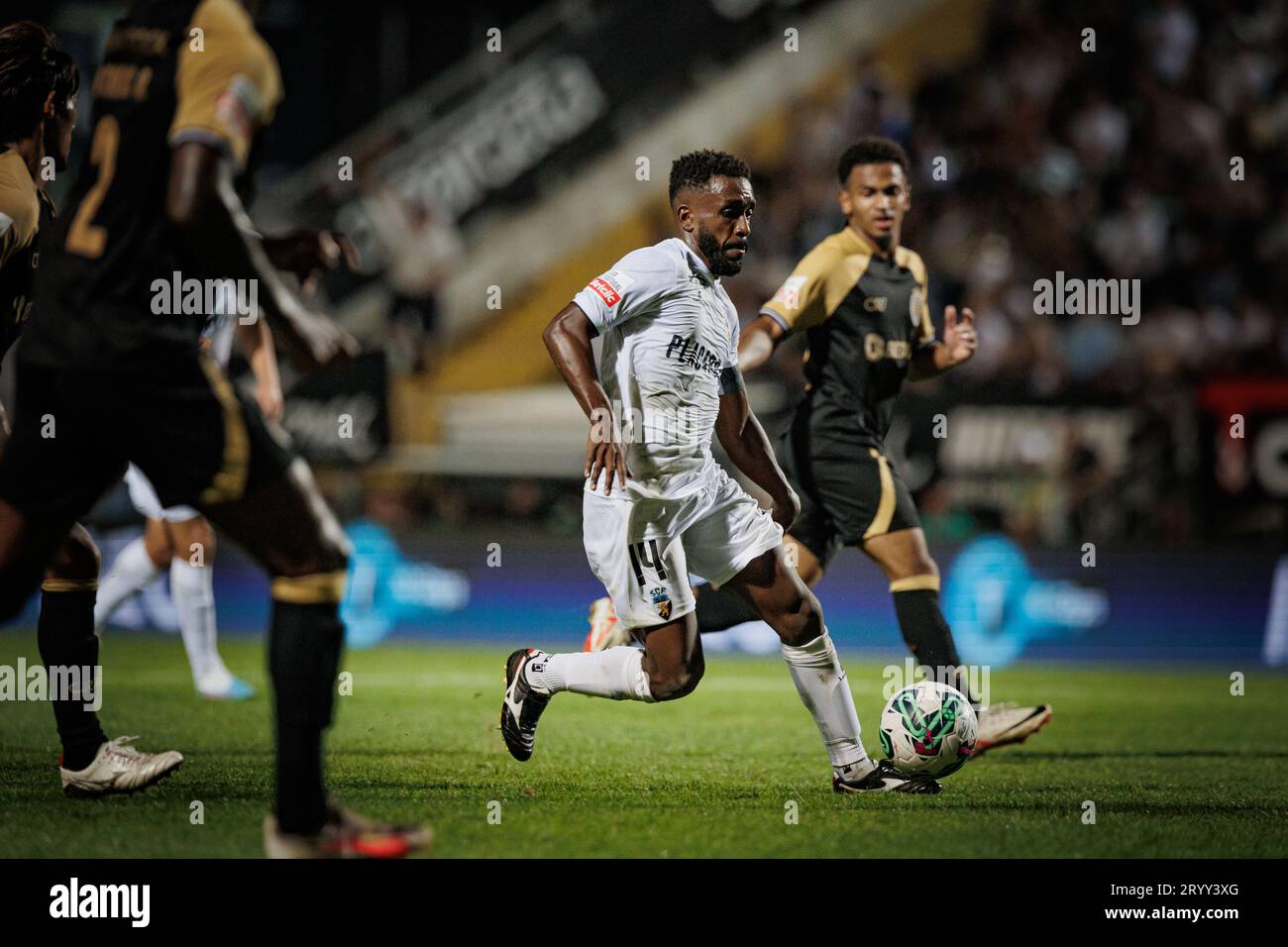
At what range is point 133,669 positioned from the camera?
9.87 m

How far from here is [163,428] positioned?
4.13 metres

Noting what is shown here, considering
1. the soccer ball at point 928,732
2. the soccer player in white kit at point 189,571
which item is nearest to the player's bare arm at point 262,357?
the soccer player in white kit at point 189,571

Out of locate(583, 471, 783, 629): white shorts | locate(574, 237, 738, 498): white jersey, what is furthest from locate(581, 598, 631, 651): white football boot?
locate(574, 237, 738, 498): white jersey

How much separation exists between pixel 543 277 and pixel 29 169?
9.89 m

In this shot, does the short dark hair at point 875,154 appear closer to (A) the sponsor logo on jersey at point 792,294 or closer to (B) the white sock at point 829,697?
(A) the sponsor logo on jersey at point 792,294

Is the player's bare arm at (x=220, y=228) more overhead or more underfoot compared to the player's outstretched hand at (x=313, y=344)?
more overhead

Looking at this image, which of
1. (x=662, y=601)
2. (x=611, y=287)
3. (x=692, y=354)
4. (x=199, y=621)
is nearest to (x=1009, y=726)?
(x=662, y=601)

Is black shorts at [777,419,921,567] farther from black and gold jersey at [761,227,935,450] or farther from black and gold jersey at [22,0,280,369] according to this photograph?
black and gold jersey at [22,0,280,369]

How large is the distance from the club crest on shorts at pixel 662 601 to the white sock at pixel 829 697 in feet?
1.78

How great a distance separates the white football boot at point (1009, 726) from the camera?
6.58 m

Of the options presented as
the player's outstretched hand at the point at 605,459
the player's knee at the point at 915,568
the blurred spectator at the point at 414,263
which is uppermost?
the blurred spectator at the point at 414,263

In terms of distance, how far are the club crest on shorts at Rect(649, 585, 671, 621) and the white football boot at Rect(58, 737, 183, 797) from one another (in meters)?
1.98

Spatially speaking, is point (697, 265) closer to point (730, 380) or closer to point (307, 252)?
point (730, 380)

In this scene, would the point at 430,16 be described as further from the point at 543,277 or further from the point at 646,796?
the point at 646,796
